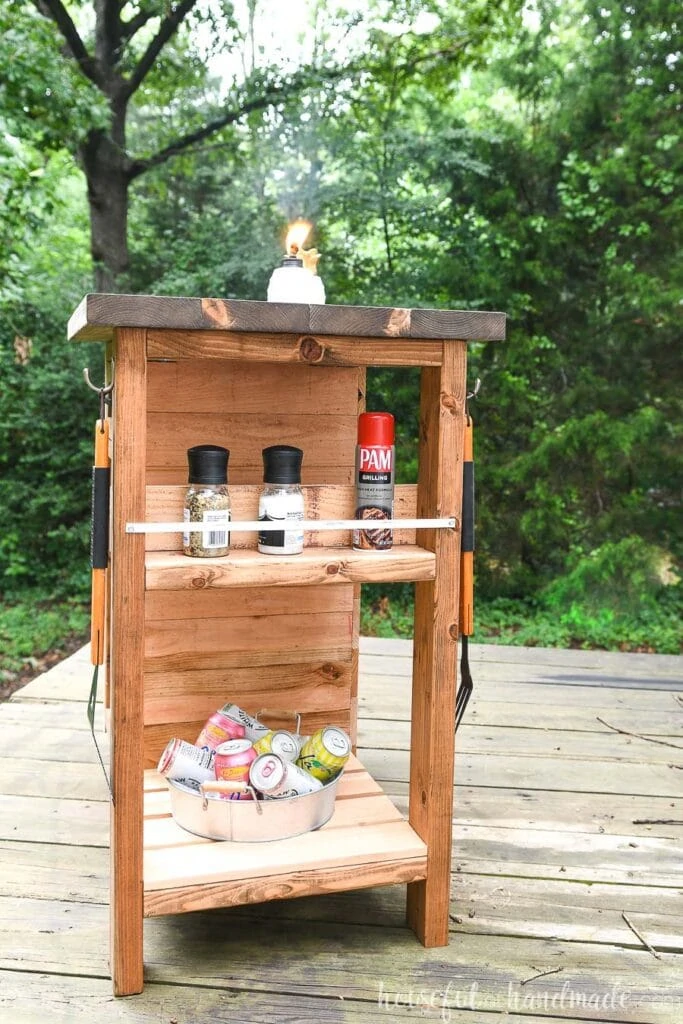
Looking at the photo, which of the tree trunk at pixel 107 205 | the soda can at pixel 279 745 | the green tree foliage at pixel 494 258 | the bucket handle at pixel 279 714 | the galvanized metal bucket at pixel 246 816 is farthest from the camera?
the tree trunk at pixel 107 205

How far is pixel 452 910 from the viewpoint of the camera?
5.40 ft

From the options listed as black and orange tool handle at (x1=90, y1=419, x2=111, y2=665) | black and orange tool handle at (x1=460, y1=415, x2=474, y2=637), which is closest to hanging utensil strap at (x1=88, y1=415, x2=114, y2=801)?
black and orange tool handle at (x1=90, y1=419, x2=111, y2=665)

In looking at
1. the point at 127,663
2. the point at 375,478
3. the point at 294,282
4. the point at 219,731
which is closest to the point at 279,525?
the point at 375,478

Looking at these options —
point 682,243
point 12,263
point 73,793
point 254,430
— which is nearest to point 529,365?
point 682,243

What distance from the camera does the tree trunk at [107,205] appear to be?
4.98 metres

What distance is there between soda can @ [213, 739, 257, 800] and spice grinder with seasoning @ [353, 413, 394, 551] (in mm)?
438

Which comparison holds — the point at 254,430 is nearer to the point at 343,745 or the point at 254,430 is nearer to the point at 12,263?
the point at 343,745

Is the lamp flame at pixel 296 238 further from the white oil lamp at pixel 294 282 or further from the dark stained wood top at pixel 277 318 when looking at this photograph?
the dark stained wood top at pixel 277 318

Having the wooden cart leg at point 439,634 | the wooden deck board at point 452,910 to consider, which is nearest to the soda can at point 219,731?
the wooden deck board at point 452,910

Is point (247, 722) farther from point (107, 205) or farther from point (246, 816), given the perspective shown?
point (107, 205)

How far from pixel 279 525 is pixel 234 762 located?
48 centimetres

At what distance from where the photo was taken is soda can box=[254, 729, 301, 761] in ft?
5.44

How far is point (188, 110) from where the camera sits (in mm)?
5496

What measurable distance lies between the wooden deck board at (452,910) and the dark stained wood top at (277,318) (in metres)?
1.05
